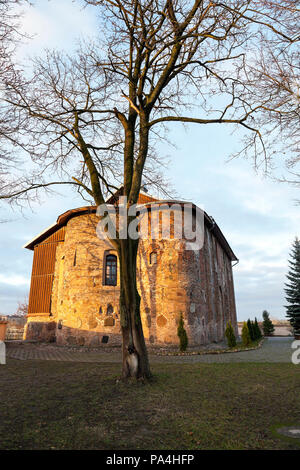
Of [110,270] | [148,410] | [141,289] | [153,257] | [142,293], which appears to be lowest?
[148,410]

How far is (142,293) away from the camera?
14297 millimetres

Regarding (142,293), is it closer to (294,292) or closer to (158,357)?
(158,357)

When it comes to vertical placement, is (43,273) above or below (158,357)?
above

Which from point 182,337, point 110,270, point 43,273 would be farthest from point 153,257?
point 43,273

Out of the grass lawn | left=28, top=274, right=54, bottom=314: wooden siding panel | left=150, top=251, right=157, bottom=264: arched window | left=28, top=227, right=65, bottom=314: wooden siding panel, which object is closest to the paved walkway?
the grass lawn

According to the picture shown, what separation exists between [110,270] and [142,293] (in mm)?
2264

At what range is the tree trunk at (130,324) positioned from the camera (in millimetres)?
5828

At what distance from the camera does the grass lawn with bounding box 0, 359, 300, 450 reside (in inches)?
124

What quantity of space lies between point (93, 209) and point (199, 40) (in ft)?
34.3

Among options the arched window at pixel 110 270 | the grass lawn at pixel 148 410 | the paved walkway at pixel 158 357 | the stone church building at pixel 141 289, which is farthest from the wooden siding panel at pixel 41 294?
the grass lawn at pixel 148 410

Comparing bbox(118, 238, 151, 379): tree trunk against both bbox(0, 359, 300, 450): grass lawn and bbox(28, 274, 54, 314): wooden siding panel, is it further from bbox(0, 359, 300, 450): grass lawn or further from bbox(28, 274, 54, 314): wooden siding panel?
bbox(28, 274, 54, 314): wooden siding panel
